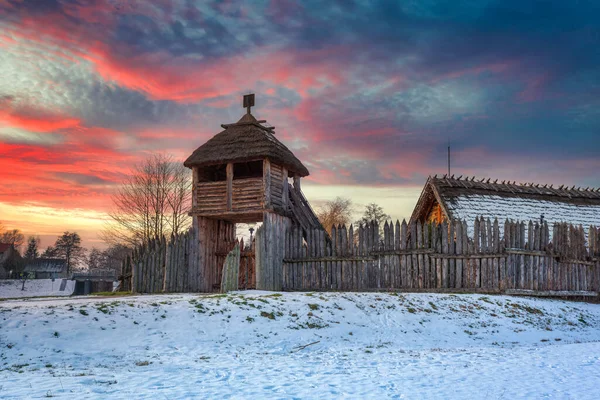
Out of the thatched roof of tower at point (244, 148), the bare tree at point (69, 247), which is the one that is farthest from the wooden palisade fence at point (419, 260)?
the bare tree at point (69, 247)

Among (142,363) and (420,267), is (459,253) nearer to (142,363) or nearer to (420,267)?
(420,267)

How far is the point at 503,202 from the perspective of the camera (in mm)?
20578

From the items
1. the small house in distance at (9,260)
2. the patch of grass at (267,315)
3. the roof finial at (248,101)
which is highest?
the roof finial at (248,101)

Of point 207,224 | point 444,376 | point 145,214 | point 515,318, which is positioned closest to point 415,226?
point 515,318

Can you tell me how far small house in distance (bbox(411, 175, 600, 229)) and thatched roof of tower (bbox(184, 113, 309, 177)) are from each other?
19.0 feet

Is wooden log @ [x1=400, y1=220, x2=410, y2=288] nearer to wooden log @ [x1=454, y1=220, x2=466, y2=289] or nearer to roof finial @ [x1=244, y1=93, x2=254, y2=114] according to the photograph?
wooden log @ [x1=454, y1=220, x2=466, y2=289]

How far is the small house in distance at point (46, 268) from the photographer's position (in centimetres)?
8050

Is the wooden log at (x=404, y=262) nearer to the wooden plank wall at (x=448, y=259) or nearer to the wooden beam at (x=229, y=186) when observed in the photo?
the wooden plank wall at (x=448, y=259)

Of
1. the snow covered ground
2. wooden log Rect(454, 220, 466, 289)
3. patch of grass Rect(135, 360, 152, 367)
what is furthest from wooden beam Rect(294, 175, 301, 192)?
the snow covered ground

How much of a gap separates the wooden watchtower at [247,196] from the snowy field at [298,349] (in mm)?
7254

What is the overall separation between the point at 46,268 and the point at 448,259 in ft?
262

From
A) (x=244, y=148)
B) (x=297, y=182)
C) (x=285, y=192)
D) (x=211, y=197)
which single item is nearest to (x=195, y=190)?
(x=211, y=197)

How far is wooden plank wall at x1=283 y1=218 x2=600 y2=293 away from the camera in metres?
16.2

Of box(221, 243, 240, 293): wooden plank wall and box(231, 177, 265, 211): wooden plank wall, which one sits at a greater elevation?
box(231, 177, 265, 211): wooden plank wall
